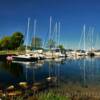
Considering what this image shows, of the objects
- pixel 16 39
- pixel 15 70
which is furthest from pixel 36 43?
pixel 15 70

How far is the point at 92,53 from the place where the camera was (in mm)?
148750

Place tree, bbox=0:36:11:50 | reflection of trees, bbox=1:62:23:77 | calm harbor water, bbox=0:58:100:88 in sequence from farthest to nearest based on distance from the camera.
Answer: tree, bbox=0:36:11:50
reflection of trees, bbox=1:62:23:77
calm harbor water, bbox=0:58:100:88

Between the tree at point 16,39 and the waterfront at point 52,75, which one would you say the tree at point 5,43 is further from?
the waterfront at point 52,75

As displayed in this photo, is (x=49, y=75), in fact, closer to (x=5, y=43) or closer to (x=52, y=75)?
(x=52, y=75)

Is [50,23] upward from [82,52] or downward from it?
upward

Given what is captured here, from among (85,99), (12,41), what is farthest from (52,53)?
(85,99)

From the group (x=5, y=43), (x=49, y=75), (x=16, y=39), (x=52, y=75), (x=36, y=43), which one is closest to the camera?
(x=49, y=75)

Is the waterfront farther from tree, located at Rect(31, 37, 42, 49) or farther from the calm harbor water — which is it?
tree, located at Rect(31, 37, 42, 49)

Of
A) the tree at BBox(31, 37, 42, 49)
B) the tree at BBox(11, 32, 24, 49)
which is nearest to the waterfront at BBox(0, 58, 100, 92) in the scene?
the tree at BBox(31, 37, 42, 49)

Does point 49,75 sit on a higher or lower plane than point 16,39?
lower

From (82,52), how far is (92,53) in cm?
665

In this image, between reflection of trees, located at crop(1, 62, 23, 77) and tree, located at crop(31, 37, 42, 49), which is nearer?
reflection of trees, located at crop(1, 62, 23, 77)

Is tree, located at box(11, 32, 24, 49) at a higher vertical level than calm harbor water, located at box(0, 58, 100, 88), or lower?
higher

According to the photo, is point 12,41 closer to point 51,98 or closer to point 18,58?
point 18,58
